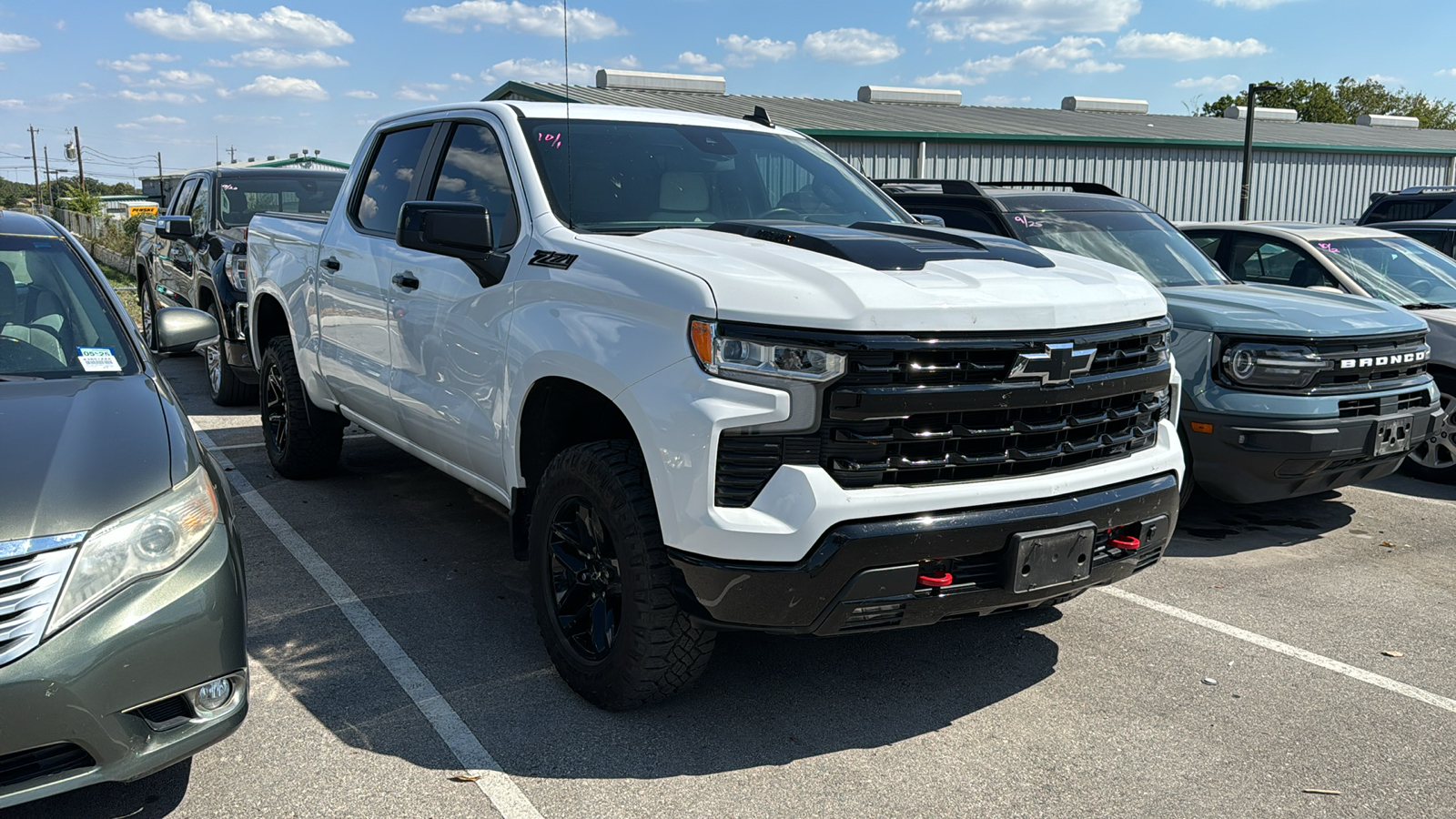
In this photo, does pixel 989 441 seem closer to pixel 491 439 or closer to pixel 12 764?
pixel 491 439

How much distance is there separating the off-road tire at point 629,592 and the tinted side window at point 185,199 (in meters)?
8.52

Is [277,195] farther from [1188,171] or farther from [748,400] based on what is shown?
[1188,171]

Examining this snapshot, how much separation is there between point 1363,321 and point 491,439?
4.40 meters

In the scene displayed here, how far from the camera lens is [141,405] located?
3203 mm

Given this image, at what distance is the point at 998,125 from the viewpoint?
24734 millimetres

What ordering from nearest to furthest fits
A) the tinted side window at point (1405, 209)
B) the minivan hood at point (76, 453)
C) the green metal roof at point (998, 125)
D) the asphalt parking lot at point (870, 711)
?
1. the minivan hood at point (76, 453)
2. the asphalt parking lot at point (870, 711)
3. the tinted side window at point (1405, 209)
4. the green metal roof at point (998, 125)

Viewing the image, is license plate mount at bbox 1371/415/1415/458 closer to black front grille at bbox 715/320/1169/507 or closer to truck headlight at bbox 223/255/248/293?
black front grille at bbox 715/320/1169/507

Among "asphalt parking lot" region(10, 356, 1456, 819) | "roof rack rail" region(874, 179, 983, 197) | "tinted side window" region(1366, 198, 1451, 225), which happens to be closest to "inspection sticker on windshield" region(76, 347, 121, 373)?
"asphalt parking lot" region(10, 356, 1456, 819)

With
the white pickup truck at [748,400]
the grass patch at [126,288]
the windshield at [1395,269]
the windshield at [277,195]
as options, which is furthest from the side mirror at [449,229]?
the grass patch at [126,288]

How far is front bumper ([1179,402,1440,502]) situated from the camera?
16.9 feet

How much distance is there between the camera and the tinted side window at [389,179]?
4.99 metres

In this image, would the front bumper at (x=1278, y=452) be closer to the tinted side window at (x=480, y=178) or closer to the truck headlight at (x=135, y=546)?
the tinted side window at (x=480, y=178)

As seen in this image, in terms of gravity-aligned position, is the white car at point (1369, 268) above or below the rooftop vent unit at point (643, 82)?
below

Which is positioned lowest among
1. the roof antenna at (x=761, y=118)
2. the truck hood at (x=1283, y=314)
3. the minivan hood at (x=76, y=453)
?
the minivan hood at (x=76, y=453)
